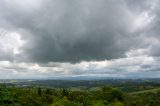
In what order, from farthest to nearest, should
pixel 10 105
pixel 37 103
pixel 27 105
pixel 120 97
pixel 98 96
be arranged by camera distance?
pixel 120 97, pixel 98 96, pixel 37 103, pixel 27 105, pixel 10 105

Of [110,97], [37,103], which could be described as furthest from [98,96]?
[37,103]

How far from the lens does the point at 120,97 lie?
167m

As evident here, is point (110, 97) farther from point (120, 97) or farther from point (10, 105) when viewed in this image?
point (10, 105)

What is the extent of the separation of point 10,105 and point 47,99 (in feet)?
367

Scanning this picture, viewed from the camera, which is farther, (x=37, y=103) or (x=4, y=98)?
(x=37, y=103)

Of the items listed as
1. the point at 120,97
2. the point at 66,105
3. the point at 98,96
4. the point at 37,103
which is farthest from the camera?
the point at 120,97

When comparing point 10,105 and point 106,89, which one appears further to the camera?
point 106,89

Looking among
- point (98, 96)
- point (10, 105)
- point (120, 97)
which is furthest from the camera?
point (120, 97)

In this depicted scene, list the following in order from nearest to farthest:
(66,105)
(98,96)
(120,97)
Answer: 1. (66,105)
2. (98,96)
3. (120,97)

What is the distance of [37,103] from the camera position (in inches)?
5645

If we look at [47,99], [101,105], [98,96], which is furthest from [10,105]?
[47,99]

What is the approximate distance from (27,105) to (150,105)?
272ft

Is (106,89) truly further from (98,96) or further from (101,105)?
(101,105)

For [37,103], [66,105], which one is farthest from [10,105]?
[37,103]
